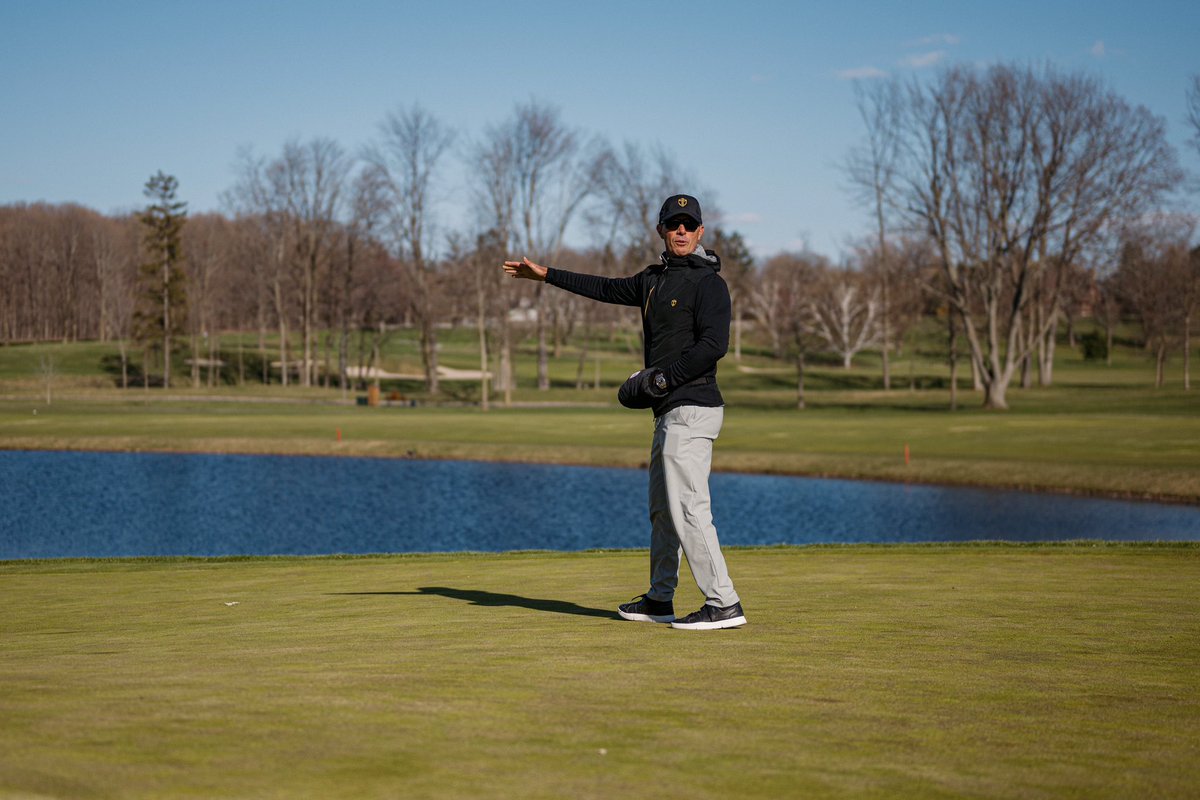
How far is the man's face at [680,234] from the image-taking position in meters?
8.62

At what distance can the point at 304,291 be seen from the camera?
104m

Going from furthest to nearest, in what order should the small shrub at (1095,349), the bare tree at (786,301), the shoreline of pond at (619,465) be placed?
the small shrub at (1095,349), the bare tree at (786,301), the shoreline of pond at (619,465)

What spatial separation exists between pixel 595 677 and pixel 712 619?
6.94 feet

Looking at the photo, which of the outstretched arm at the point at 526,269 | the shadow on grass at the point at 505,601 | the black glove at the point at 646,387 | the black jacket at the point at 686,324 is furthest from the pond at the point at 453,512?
the black glove at the point at 646,387

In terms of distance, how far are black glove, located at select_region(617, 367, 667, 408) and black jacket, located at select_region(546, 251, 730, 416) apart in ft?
0.20

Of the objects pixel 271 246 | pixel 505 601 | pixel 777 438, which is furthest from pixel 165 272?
pixel 505 601

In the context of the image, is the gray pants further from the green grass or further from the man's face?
the green grass

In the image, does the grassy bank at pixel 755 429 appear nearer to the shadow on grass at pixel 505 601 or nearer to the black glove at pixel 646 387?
the shadow on grass at pixel 505 601

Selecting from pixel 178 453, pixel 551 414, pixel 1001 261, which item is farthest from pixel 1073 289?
pixel 178 453

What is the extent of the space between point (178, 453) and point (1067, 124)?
49298mm

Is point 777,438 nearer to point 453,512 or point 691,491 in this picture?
point 453,512

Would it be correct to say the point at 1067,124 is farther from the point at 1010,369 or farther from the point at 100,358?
the point at 100,358

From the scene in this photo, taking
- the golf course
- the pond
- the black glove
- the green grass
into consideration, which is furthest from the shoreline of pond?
the black glove

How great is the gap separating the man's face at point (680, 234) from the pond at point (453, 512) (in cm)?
2092
